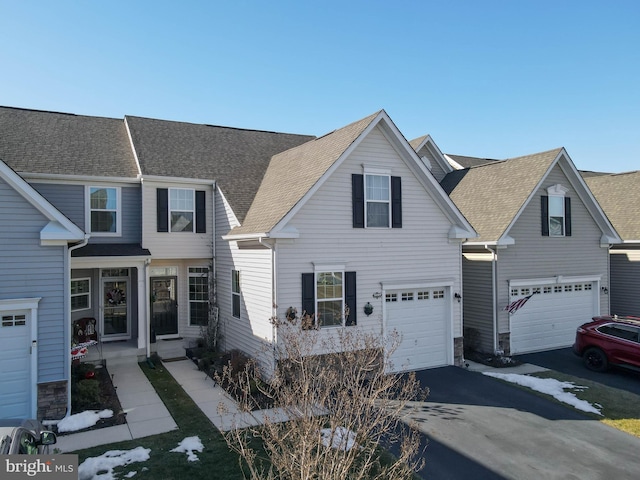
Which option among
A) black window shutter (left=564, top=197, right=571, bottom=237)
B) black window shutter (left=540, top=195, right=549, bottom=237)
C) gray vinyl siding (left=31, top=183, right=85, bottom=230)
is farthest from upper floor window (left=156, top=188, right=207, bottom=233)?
black window shutter (left=564, top=197, right=571, bottom=237)

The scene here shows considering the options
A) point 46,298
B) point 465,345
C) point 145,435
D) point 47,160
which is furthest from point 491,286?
point 47,160

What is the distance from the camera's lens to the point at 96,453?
27.6 feet

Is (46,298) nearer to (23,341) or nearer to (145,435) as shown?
(23,341)

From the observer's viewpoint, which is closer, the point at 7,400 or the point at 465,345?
the point at 7,400

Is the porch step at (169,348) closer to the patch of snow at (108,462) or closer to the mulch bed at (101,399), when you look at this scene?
the mulch bed at (101,399)

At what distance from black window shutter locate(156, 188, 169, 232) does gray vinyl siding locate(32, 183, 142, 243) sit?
64cm

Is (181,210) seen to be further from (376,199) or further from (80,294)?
(376,199)

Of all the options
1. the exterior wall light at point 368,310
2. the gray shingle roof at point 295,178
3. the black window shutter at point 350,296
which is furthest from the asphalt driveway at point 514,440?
the gray shingle roof at point 295,178

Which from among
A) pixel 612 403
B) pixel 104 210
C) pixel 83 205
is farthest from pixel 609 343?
pixel 83 205

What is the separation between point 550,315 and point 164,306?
585 inches

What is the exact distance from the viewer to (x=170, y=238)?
16031mm

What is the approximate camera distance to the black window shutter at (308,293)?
1224 centimetres

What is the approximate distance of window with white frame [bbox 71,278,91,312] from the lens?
1550cm

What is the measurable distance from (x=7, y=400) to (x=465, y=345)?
47.1 feet
